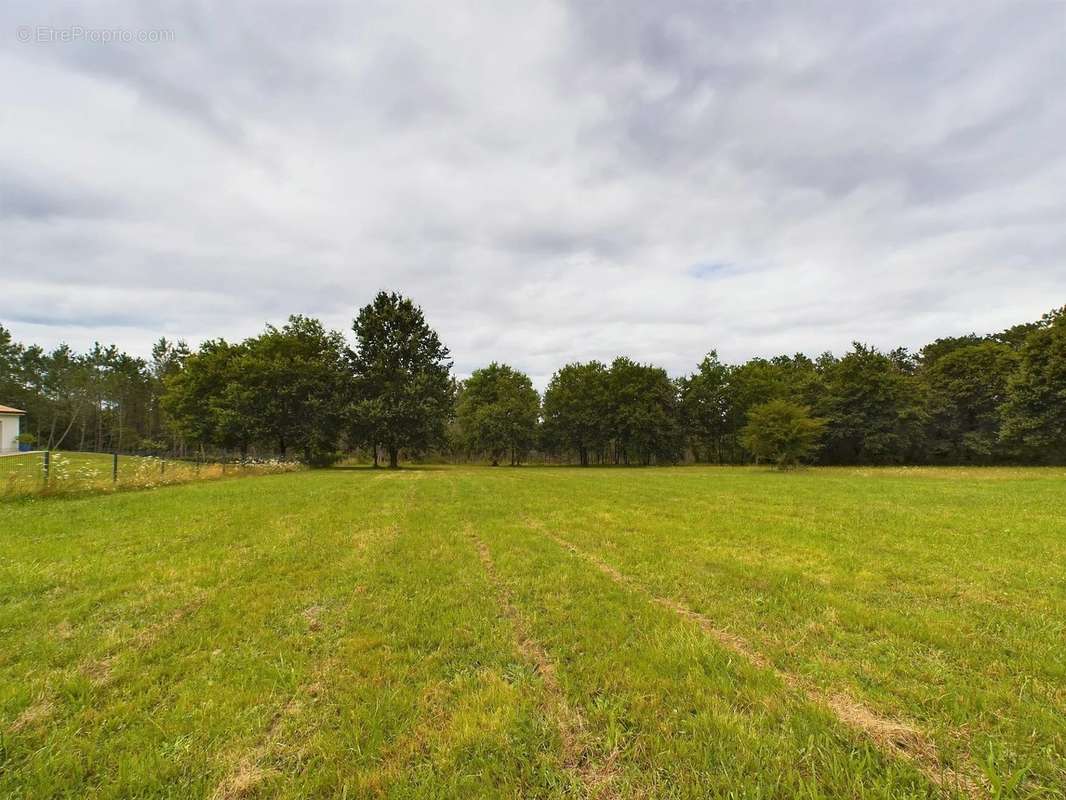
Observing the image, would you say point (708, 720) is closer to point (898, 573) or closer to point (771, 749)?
point (771, 749)

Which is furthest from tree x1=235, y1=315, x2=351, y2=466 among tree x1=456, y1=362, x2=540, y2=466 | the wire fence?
tree x1=456, y1=362, x2=540, y2=466

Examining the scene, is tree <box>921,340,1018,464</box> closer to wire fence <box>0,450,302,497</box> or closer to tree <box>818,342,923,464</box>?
tree <box>818,342,923,464</box>

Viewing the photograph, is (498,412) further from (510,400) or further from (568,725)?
(568,725)

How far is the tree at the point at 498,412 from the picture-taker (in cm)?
5362

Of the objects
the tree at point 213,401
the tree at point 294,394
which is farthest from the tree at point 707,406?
the tree at point 213,401

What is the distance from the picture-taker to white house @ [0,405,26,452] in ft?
128

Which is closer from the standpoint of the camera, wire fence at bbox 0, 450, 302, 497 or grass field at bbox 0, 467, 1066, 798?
grass field at bbox 0, 467, 1066, 798

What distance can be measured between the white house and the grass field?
161 ft


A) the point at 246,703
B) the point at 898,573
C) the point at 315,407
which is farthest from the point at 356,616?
the point at 315,407

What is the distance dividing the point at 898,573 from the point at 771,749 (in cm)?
532

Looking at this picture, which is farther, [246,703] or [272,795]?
[246,703]

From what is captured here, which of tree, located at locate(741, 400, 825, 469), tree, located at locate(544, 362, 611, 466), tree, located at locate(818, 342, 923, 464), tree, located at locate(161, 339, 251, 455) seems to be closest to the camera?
tree, located at locate(161, 339, 251, 455)

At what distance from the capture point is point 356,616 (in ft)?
15.6

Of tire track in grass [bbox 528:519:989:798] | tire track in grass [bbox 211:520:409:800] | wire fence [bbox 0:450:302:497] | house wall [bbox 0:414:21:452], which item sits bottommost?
tire track in grass [bbox 528:519:989:798]
